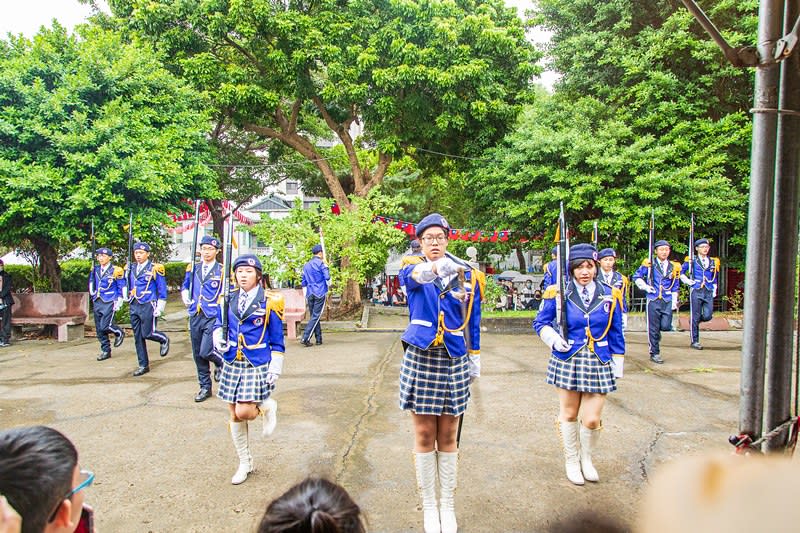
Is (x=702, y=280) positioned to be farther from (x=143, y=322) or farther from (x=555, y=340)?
Result: (x=143, y=322)

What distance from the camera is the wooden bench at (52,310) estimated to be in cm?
1165

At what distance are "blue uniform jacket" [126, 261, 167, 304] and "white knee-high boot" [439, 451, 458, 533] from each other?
602 cm

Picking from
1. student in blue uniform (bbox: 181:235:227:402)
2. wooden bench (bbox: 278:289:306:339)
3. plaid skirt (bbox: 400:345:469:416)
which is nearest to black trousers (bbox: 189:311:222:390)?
student in blue uniform (bbox: 181:235:227:402)

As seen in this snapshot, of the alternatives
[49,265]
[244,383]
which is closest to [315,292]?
[244,383]

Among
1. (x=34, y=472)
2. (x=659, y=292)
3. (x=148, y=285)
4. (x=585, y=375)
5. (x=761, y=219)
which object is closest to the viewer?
(x=34, y=472)

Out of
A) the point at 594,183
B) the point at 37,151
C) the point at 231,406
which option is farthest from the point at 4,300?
the point at 594,183

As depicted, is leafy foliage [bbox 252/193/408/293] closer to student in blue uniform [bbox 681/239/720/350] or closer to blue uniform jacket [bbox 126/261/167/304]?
blue uniform jacket [bbox 126/261/167/304]

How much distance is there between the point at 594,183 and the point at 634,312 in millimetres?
3377

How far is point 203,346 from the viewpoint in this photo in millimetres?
6453

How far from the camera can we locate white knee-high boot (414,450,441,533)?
11.0 ft

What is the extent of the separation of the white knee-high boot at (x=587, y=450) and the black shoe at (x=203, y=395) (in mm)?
4384

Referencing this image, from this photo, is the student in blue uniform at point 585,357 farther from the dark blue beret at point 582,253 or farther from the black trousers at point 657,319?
the black trousers at point 657,319

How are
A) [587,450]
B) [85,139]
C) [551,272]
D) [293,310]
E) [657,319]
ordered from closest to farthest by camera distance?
[587,450] < [551,272] < [657,319] < [85,139] < [293,310]

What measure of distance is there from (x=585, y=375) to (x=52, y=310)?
11823 mm
